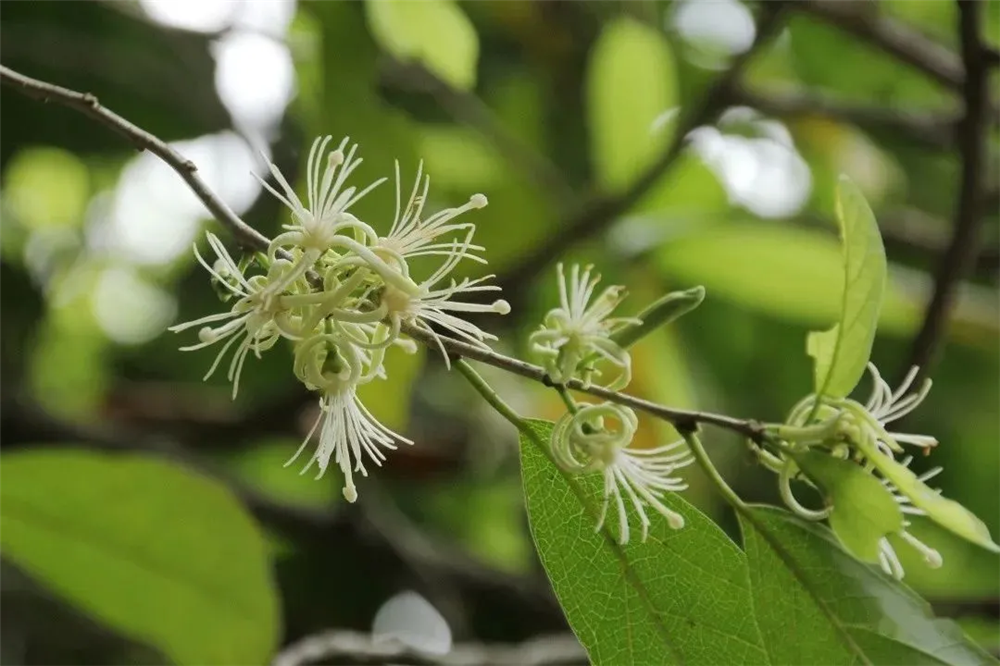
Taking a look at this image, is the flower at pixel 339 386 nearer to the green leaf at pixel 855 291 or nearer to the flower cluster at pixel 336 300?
the flower cluster at pixel 336 300

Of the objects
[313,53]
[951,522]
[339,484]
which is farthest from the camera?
[339,484]

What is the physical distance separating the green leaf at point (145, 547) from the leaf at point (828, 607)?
48cm

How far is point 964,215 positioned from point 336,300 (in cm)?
70

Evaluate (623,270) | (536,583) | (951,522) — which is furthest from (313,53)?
(951,522)

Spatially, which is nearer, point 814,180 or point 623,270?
point 623,270

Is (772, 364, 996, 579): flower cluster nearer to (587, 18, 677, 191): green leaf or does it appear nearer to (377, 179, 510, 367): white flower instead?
(377, 179, 510, 367): white flower

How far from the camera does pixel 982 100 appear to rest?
93 cm

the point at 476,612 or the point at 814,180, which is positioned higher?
the point at 814,180

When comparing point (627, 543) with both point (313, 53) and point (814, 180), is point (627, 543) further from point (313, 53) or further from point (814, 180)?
point (814, 180)

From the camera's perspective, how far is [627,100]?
131 cm

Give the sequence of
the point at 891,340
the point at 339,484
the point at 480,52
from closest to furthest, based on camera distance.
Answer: the point at 339,484
the point at 891,340
the point at 480,52

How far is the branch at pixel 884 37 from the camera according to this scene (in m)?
1.14

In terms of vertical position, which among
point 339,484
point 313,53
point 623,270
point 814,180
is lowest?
point 339,484

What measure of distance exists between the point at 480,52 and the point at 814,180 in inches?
21.2
